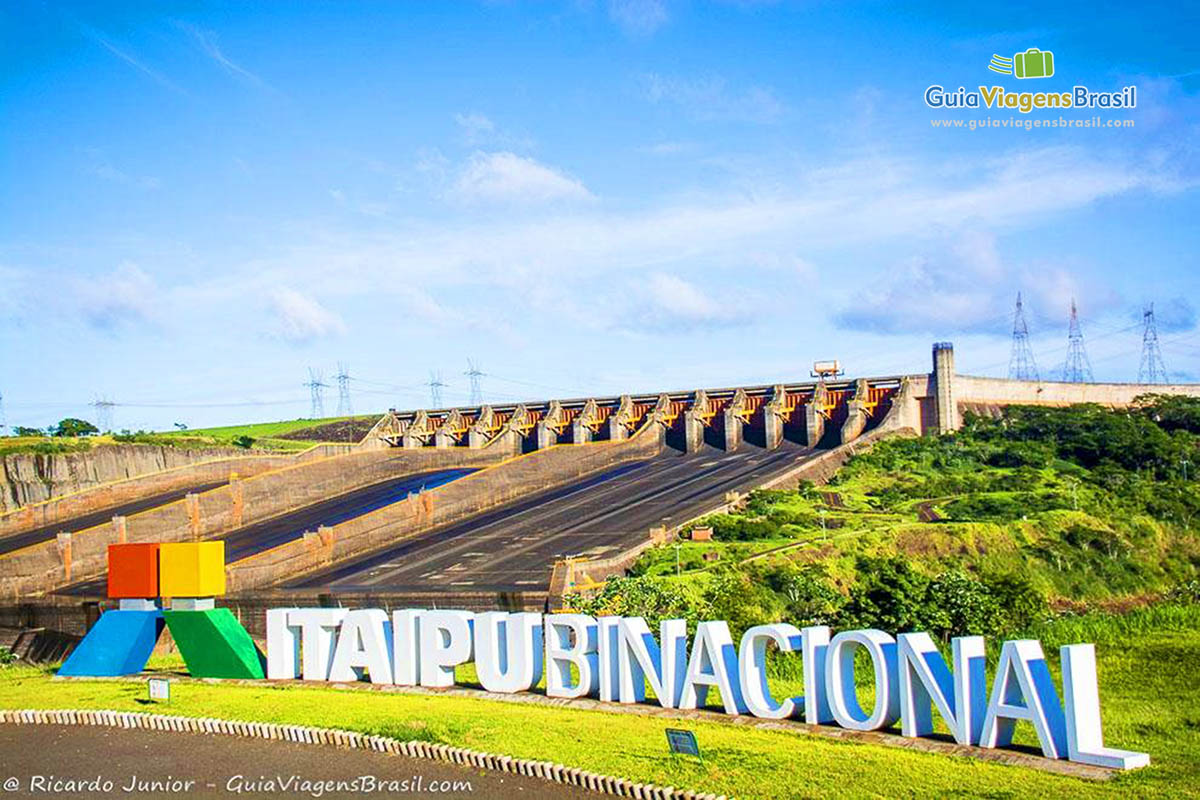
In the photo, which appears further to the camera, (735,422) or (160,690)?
(735,422)

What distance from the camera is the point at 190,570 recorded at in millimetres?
38625

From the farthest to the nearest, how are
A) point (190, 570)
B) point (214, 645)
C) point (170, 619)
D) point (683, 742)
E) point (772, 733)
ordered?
point (190, 570)
point (170, 619)
point (214, 645)
point (772, 733)
point (683, 742)

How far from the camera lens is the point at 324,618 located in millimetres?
36281

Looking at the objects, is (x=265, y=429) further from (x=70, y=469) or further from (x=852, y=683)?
(x=852, y=683)

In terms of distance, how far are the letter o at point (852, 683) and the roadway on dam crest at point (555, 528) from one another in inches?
1324

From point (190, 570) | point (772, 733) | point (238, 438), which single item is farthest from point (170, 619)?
point (238, 438)

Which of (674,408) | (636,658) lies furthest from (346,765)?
(674,408)

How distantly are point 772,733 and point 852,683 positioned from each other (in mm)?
1931

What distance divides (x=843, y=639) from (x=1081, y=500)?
57.5 m

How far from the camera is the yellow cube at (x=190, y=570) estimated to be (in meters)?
A: 38.5

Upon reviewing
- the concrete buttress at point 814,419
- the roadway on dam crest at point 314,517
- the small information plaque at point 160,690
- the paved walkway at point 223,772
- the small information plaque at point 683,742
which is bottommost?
the paved walkway at point 223,772

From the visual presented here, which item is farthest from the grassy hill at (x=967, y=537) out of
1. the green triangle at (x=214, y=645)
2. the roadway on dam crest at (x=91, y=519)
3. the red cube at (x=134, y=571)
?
the roadway on dam crest at (x=91, y=519)

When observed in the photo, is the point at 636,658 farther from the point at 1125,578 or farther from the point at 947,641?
the point at 1125,578

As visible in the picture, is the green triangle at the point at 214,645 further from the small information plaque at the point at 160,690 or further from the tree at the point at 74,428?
the tree at the point at 74,428
